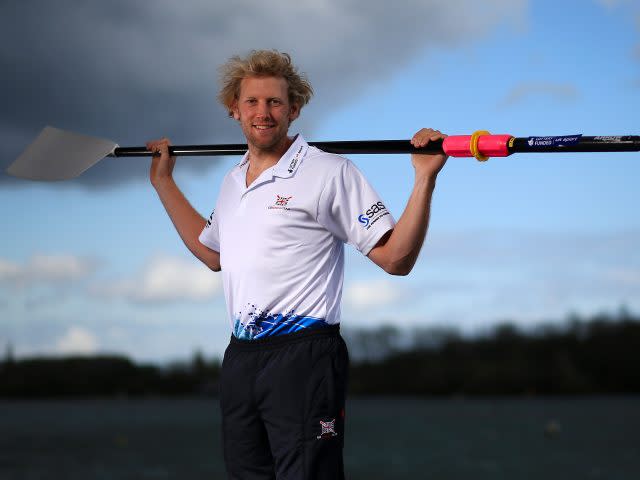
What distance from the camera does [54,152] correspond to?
5.52 metres

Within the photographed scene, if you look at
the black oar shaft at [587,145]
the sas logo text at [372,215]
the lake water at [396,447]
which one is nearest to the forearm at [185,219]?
the sas logo text at [372,215]

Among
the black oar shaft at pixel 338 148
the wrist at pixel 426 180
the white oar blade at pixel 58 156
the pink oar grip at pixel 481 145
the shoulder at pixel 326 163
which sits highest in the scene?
the white oar blade at pixel 58 156

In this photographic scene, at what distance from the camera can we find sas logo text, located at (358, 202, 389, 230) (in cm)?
399

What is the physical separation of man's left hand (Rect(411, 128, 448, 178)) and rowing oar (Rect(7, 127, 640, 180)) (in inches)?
1.1

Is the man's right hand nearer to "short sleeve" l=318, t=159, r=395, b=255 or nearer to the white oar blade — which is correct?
the white oar blade

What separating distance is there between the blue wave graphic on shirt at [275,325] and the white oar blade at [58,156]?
1.83 m

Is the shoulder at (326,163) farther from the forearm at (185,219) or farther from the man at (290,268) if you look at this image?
the forearm at (185,219)

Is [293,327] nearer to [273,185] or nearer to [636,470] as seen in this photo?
[273,185]

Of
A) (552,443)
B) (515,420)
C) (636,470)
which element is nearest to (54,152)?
(636,470)

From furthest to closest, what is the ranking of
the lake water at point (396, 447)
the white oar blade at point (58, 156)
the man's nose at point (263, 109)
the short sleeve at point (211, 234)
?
the lake water at point (396, 447), the white oar blade at point (58, 156), the short sleeve at point (211, 234), the man's nose at point (263, 109)

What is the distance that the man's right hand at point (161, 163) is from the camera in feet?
16.5

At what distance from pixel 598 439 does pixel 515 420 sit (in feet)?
105

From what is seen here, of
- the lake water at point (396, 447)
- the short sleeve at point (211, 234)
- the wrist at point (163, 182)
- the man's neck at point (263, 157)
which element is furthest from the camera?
the lake water at point (396, 447)

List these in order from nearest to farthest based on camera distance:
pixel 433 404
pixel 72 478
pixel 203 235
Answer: pixel 203 235 → pixel 72 478 → pixel 433 404
